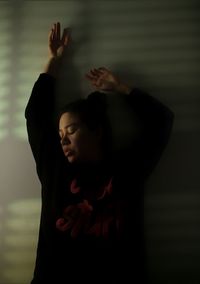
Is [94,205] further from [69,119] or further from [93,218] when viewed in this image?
[69,119]

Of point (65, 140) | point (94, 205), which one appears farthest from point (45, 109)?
point (94, 205)

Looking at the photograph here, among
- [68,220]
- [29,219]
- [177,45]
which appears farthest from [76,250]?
[177,45]

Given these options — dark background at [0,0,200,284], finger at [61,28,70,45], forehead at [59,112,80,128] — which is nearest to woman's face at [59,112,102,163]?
forehead at [59,112,80,128]

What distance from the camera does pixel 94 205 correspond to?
1138mm

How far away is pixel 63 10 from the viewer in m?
1.42

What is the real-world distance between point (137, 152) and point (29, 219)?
46cm

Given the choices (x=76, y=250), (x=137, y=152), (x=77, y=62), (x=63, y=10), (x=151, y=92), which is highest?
(x=63, y=10)

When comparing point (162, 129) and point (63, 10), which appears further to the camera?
point (63, 10)

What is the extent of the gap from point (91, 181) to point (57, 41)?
570 mm

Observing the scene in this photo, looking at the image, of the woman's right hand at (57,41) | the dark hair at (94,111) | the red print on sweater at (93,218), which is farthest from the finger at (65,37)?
the red print on sweater at (93,218)

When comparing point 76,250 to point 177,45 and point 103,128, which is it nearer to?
point 103,128

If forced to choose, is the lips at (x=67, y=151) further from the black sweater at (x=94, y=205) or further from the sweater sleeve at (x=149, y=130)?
the sweater sleeve at (x=149, y=130)

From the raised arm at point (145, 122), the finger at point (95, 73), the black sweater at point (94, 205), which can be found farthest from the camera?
the finger at point (95, 73)

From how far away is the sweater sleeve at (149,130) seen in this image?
1211 mm
